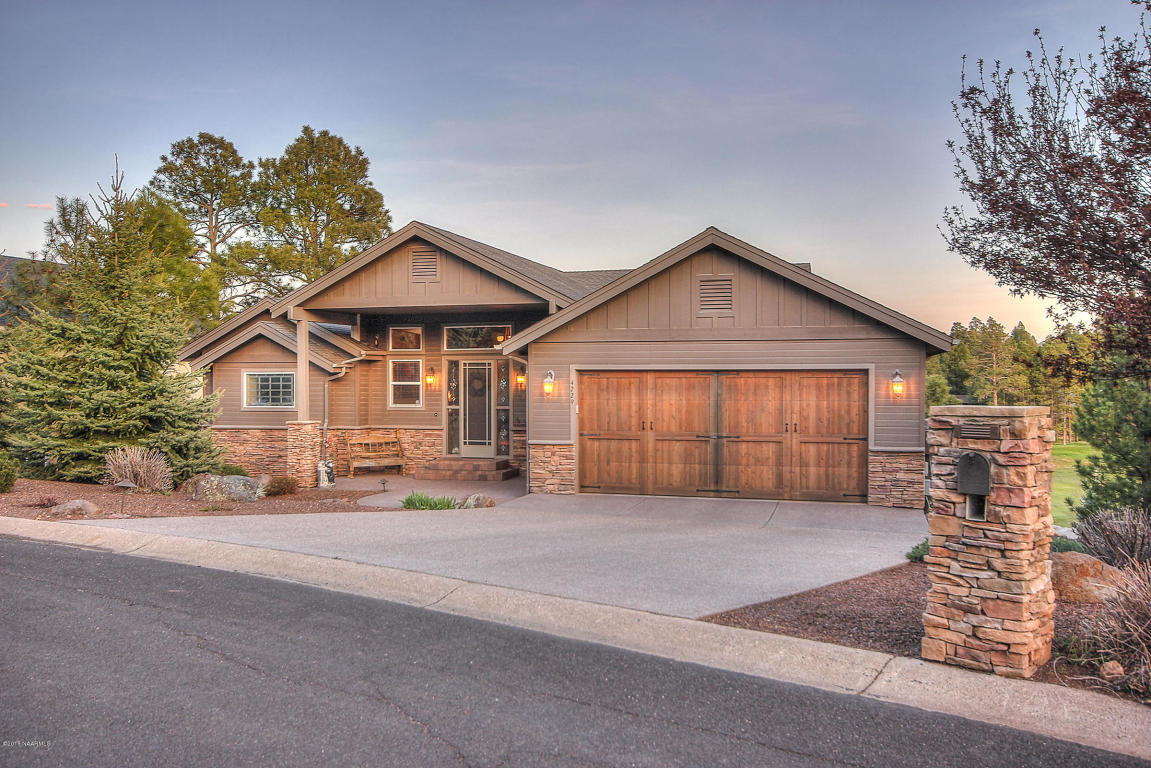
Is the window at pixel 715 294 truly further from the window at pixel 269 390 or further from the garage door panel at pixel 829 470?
the window at pixel 269 390

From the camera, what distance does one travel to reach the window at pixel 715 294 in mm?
12250

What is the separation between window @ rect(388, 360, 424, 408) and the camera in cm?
1650

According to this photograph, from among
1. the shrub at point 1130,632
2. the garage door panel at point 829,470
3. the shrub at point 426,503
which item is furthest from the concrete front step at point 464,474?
the shrub at point 1130,632

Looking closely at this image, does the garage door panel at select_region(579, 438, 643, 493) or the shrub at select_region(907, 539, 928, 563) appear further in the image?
the garage door panel at select_region(579, 438, 643, 493)

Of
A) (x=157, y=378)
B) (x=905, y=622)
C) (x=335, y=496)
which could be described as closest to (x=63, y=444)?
(x=157, y=378)

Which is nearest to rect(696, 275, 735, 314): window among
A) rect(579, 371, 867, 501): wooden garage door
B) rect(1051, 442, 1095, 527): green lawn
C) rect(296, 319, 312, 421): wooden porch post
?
rect(579, 371, 867, 501): wooden garage door

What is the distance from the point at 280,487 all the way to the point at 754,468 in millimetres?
8740

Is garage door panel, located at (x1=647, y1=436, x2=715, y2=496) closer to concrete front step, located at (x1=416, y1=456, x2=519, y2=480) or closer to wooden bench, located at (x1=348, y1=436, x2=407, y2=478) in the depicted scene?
concrete front step, located at (x1=416, y1=456, x2=519, y2=480)

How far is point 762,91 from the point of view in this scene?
15.4 meters

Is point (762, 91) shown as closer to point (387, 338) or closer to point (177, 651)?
point (387, 338)

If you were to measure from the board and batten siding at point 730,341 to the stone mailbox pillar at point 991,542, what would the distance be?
6.97 m

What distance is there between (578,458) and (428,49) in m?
10.7

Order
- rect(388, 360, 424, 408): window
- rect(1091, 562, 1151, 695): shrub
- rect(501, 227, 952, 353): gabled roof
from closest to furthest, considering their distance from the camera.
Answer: rect(1091, 562, 1151, 695): shrub → rect(501, 227, 952, 353): gabled roof → rect(388, 360, 424, 408): window

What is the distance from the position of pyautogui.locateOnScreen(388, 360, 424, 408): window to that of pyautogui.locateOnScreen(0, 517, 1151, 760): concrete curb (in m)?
8.36
